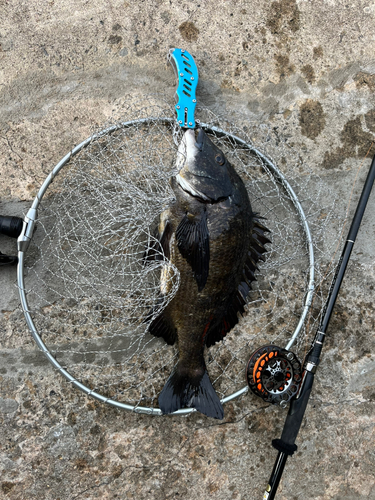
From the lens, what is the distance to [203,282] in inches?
74.0

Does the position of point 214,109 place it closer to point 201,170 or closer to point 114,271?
point 201,170

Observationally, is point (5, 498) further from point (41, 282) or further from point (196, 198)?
point (196, 198)

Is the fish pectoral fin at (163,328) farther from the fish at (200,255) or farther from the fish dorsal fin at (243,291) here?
the fish dorsal fin at (243,291)

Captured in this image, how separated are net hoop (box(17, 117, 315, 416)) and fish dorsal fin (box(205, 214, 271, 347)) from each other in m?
0.31

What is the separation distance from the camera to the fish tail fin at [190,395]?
6.44ft

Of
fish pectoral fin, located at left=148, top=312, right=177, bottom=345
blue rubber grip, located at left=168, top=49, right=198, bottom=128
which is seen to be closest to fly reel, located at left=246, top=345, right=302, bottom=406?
fish pectoral fin, located at left=148, top=312, right=177, bottom=345

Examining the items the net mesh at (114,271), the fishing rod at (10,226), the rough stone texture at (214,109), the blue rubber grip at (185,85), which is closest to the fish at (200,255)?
the net mesh at (114,271)

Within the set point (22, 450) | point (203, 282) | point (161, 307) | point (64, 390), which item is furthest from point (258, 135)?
point (22, 450)

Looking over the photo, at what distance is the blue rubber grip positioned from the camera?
212cm

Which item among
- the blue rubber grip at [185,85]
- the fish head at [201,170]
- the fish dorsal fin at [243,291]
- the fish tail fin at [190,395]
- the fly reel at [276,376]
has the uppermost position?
the blue rubber grip at [185,85]

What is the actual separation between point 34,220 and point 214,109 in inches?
50.1

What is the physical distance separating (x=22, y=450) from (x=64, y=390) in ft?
1.22

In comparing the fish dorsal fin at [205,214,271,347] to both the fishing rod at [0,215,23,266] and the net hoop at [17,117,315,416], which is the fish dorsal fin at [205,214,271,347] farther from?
the fishing rod at [0,215,23,266]

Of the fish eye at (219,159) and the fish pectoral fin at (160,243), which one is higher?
the fish eye at (219,159)
